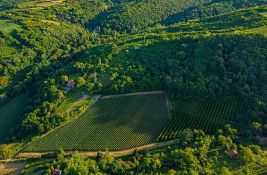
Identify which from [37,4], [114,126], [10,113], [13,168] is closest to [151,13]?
[37,4]

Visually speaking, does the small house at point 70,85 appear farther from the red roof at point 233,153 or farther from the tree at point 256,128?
the tree at point 256,128

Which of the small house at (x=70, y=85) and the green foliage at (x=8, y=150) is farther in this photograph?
the small house at (x=70, y=85)

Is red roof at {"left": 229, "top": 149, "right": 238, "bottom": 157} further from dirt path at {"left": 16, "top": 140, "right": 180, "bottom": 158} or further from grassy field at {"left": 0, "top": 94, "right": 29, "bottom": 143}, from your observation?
grassy field at {"left": 0, "top": 94, "right": 29, "bottom": 143}

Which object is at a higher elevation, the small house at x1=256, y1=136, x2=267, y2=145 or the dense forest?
the dense forest

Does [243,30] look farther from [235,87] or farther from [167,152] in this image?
[167,152]

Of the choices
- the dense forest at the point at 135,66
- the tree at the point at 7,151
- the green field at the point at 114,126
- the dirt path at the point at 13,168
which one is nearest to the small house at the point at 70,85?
the dense forest at the point at 135,66

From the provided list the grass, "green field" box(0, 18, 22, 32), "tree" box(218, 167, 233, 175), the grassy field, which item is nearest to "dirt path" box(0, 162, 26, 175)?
the grassy field
